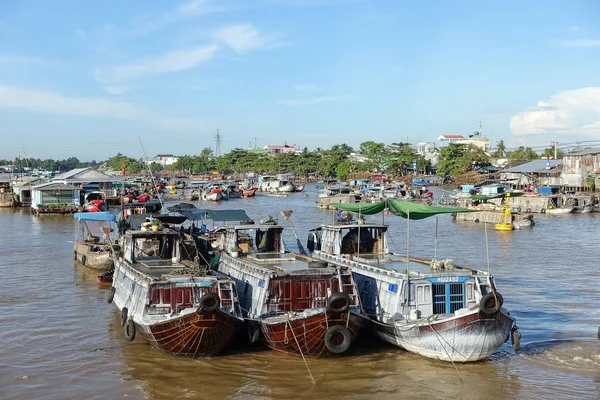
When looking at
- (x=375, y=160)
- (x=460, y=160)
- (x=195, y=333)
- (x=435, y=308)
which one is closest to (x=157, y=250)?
(x=195, y=333)

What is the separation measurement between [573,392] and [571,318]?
241 inches

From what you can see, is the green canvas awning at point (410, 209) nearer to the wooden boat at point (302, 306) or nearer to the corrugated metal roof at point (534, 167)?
the wooden boat at point (302, 306)

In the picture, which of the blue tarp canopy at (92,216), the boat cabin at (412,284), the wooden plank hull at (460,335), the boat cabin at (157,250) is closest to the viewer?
the wooden plank hull at (460,335)

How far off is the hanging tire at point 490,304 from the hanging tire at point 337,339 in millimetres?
3064

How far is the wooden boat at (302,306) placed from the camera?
14359mm

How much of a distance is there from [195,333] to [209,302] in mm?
982

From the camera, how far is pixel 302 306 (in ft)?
50.4

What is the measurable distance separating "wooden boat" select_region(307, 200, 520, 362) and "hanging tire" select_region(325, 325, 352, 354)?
151 cm

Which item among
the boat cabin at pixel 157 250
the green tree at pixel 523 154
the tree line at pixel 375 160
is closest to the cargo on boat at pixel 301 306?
the boat cabin at pixel 157 250

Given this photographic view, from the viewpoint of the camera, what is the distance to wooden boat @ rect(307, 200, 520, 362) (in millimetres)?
14250

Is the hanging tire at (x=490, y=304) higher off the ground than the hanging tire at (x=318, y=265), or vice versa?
the hanging tire at (x=318, y=265)

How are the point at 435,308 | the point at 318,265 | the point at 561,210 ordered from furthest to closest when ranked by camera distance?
1. the point at 561,210
2. the point at 318,265
3. the point at 435,308

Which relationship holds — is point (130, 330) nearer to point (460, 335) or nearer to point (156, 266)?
point (156, 266)

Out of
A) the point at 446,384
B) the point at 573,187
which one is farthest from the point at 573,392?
the point at 573,187
